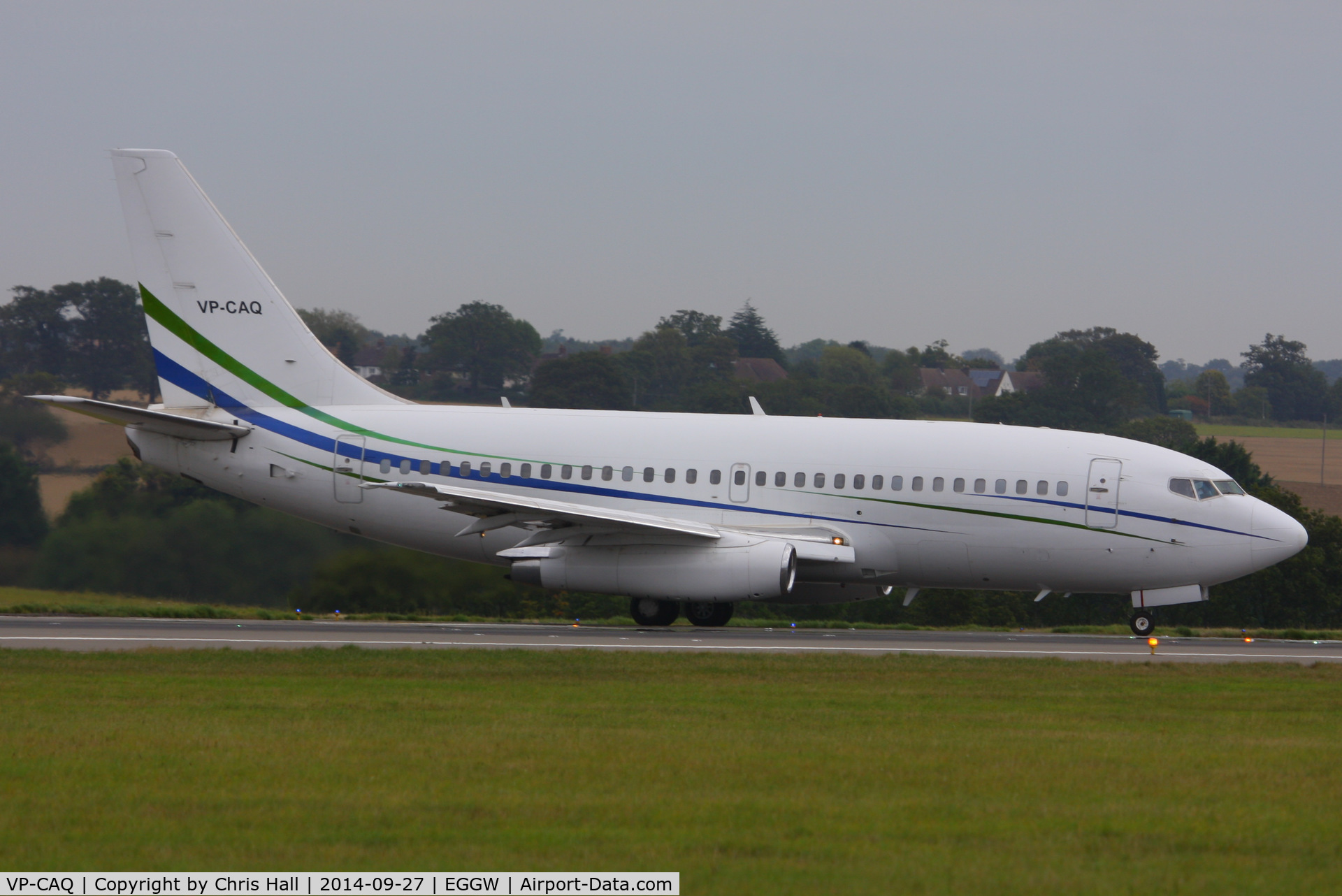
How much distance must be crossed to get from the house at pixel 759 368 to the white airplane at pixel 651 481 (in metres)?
88.3

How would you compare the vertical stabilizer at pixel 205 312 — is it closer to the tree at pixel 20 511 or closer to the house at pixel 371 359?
the tree at pixel 20 511

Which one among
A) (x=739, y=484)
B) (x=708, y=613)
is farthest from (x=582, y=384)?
(x=739, y=484)

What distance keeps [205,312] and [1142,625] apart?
1806 centimetres

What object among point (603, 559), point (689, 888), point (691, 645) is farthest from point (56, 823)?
point (603, 559)

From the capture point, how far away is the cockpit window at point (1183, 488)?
79.3ft

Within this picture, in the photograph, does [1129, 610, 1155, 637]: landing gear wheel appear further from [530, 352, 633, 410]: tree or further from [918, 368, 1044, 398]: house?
[918, 368, 1044, 398]: house

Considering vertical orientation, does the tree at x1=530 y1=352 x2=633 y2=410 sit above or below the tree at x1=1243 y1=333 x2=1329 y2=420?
below

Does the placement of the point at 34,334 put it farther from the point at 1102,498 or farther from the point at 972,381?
the point at 972,381

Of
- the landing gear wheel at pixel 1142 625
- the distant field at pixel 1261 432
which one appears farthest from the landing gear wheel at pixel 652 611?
the distant field at pixel 1261 432

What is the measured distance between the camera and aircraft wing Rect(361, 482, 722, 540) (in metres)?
23.3

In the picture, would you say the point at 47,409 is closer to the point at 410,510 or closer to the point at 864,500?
the point at 410,510

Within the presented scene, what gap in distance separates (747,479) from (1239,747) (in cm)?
1345

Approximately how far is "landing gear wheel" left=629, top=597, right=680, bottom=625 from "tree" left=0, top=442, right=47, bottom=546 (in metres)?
12.2

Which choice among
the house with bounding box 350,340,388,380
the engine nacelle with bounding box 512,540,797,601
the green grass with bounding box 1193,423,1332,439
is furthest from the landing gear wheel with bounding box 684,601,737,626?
the green grass with bounding box 1193,423,1332,439
